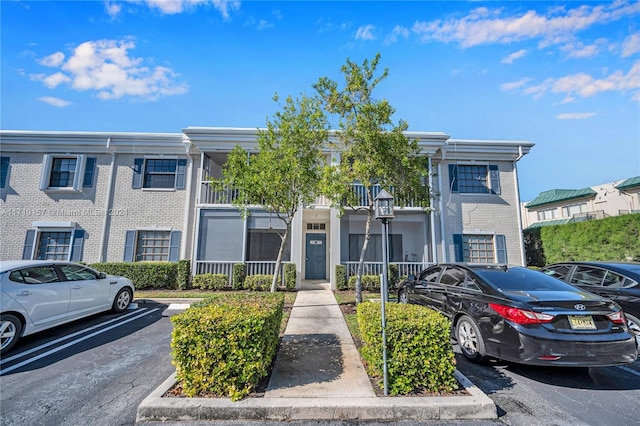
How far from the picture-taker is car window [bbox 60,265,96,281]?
578 cm

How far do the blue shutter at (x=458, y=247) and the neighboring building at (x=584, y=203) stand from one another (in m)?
10.4

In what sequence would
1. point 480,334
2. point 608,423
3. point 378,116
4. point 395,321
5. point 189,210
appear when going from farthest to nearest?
point 189,210
point 378,116
point 480,334
point 395,321
point 608,423

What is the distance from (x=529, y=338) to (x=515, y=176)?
36.6ft

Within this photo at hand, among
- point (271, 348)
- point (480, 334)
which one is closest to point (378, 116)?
point (480, 334)

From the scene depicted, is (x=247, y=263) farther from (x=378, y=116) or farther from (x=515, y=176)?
(x=515, y=176)

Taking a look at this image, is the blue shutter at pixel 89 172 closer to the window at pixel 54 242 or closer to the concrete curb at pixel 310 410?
the window at pixel 54 242

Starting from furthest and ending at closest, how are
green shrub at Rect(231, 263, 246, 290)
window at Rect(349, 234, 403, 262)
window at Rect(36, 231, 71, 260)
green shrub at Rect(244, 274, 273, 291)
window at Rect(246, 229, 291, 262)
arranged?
1. window at Rect(349, 234, 403, 262)
2. window at Rect(246, 229, 291, 262)
3. window at Rect(36, 231, 71, 260)
4. green shrub at Rect(231, 263, 246, 290)
5. green shrub at Rect(244, 274, 273, 291)

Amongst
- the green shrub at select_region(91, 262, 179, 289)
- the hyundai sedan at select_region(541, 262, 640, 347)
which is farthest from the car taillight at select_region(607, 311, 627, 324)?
the green shrub at select_region(91, 262, 179, 289)

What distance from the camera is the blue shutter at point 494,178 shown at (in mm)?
12170

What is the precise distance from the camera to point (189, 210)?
1168cm

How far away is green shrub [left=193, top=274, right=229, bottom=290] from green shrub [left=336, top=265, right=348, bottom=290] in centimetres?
422

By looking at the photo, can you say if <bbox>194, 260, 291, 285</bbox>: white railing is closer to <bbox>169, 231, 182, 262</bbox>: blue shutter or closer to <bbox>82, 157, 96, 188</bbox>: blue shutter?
<bbox>169, 231, 182, 262</bbox>: blue shutter

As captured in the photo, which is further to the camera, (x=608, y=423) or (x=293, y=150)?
(x=293, y=150)

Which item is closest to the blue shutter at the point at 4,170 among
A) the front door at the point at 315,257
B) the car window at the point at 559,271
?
the front door at the point at 315,257
